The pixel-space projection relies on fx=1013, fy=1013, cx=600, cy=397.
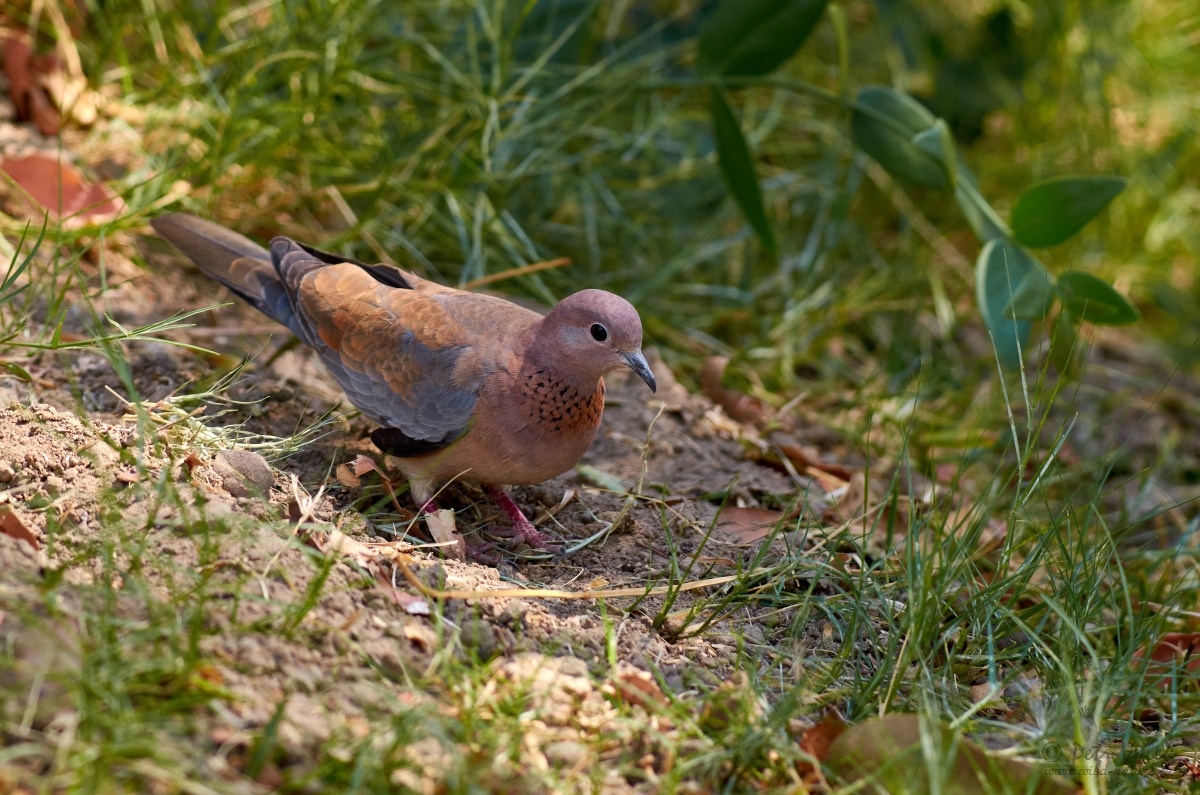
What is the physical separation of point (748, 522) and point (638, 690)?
3.47 feet

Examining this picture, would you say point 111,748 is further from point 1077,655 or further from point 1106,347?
point 1106,347

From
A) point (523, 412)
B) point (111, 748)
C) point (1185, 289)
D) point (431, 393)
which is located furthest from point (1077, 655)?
point (1185, 289)

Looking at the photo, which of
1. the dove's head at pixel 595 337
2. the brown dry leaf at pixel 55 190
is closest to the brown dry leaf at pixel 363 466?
the dove's head at pixel 595 337

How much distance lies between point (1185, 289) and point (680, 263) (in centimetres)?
331

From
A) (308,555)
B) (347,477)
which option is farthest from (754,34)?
(308,555)

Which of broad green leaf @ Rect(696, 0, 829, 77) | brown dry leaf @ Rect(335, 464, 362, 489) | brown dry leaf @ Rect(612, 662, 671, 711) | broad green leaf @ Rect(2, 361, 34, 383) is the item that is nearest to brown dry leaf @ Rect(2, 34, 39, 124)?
broad green leaf @ Rect(2, 361, 34, 383)

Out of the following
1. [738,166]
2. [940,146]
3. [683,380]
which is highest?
[940,146]

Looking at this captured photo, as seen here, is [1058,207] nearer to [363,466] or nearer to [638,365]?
[638,365]

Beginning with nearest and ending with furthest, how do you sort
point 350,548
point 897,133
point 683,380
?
point 350,548, point 897,133, point 683,380

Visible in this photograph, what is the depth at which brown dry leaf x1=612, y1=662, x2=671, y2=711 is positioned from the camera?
2033 millimetres

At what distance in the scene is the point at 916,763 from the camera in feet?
6.28

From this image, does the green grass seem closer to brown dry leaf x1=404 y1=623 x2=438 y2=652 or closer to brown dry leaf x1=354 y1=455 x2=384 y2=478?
brown dry leaf x1=404 y1=623 x2=438 y2=652

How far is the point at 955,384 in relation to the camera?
14.2 ft

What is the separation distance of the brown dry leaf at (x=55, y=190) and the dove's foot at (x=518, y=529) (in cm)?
171
